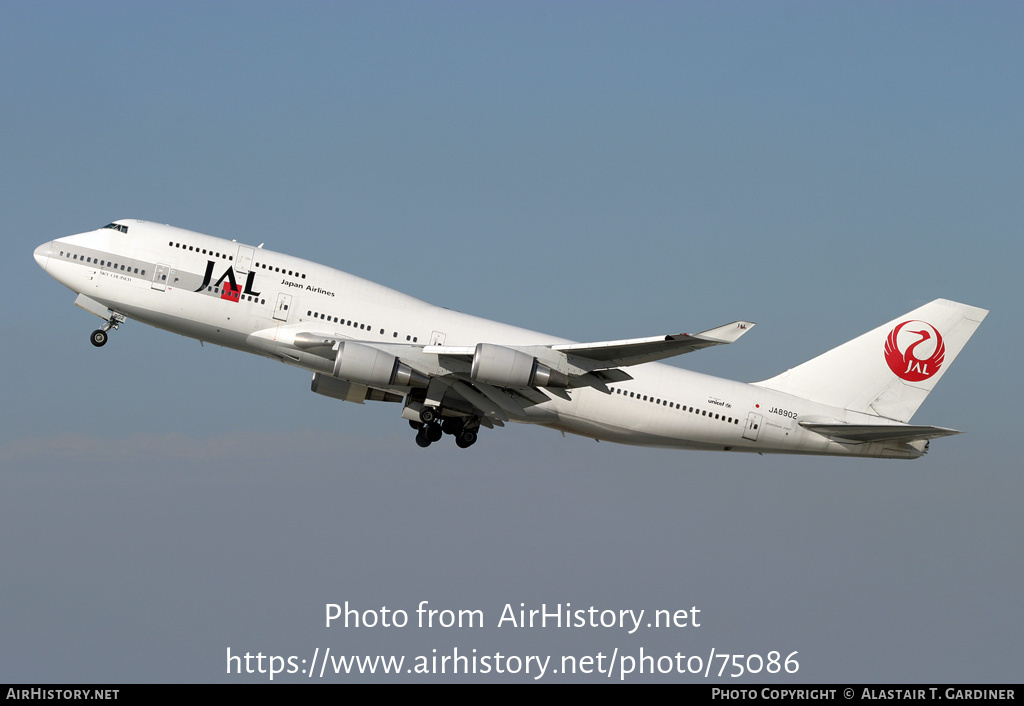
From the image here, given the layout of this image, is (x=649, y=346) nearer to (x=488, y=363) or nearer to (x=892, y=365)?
(x=488, y=363)

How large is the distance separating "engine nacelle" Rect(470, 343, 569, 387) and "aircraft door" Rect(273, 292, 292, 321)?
252 inches

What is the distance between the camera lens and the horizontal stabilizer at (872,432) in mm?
37603

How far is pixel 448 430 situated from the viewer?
39.2m

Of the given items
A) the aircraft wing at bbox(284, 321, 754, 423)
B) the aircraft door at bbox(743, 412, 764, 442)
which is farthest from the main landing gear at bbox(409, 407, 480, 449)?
the aircraft door at bbox(743, 412, 764, 442)

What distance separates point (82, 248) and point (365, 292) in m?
9.29

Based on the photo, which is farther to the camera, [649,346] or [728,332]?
[649,346]

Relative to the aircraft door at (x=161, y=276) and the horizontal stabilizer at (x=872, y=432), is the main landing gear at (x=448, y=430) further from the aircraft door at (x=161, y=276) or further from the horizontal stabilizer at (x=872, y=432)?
the horizontal stabilizer at (x=872, y=432)

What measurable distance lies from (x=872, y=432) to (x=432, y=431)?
15626mm

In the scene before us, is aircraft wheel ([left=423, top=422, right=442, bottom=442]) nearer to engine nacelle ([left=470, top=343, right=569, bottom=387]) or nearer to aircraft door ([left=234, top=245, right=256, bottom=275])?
engine nacelle ([left=470, top=343, right=569, bottom=387])

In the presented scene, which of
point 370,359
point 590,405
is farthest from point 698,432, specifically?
point 370,359

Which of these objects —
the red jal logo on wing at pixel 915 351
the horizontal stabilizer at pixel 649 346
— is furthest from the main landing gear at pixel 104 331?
the red jal logo on wing at pixel 915 351

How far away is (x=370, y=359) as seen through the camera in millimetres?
34500

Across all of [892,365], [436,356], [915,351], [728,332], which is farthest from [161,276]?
[915,351]
